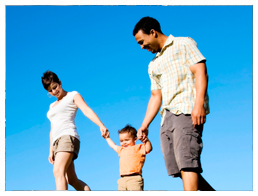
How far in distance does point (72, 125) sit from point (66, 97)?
1.56 feet

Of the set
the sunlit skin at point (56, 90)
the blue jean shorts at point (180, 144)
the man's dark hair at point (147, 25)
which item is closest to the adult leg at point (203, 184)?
the blue jean shorts at point (180, 144)

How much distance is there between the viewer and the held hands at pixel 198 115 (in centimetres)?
372

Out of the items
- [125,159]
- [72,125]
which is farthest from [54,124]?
[125,159]

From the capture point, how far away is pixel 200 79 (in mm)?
3838

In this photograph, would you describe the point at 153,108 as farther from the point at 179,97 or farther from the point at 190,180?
the point at 190,180

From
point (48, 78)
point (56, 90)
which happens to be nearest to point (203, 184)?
point (56, 90)

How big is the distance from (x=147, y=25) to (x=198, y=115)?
135 centimetres

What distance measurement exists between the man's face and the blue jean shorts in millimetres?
843

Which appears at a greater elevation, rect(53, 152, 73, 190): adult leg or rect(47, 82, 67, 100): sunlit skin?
rect(47, 82, 67, 100): sunlit skin

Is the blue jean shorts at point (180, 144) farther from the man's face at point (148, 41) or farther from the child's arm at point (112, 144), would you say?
the child's arm at point (112, 144)

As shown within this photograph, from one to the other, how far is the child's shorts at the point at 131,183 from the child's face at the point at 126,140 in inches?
24.8

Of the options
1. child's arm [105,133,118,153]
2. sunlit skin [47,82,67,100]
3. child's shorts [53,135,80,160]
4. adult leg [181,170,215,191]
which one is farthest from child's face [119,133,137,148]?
adult leg [181,170,215,191]

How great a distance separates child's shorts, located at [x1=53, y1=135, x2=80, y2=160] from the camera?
205 inches

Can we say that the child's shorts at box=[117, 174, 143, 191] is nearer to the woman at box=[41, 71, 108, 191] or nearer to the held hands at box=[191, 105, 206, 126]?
the woman at box=[41, 71, 108, 191]
